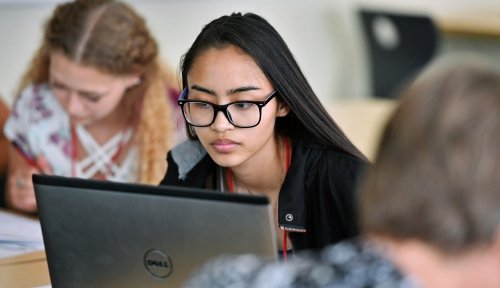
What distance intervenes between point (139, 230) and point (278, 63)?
47cm

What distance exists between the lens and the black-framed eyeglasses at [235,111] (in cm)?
162

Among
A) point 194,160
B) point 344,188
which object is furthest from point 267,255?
point 194,160

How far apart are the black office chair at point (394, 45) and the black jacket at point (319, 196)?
3.10m

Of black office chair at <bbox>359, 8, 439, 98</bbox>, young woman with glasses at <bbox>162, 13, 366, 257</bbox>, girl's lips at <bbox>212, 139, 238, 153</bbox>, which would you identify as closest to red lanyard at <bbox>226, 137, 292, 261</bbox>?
young woman with glasses at <bbox>162, 13, 366, 257</bbox>

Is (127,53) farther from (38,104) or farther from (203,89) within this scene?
(203,89)

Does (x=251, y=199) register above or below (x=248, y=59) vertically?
below

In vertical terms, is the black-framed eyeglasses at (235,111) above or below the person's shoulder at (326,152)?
above

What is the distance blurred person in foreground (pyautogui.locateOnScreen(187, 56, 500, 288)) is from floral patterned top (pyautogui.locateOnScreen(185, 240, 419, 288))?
0.08 m

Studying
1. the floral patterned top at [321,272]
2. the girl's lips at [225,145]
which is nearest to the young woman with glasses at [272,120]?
the girl's lips at [225,145]

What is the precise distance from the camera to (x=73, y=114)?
8.15 feet

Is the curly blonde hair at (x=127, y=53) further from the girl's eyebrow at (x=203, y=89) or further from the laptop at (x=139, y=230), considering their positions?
the laptop at (x=139, y=230)

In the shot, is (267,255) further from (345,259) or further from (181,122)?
(181,122)

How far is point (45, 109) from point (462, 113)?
192 cm

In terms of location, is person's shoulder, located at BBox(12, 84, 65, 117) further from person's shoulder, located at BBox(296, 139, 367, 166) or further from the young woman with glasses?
person's shoulder, located at BBox(296, 139, 367, 166)
